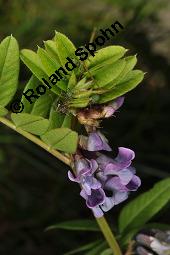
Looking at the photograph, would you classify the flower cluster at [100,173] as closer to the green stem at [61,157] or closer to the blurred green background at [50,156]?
the green stem at [61,157]

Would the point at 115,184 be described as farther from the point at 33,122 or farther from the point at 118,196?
the point at 33,122

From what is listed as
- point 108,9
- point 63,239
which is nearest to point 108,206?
point 63,239

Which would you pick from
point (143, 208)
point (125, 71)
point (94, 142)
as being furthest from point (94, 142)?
point (143, 208)

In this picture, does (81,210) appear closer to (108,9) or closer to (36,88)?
(108,9)

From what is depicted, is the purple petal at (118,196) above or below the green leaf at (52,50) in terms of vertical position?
below

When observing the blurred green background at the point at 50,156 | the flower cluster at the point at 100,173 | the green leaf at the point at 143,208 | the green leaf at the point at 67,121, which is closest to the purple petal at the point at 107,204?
the flower cluster at the point at 100,173
